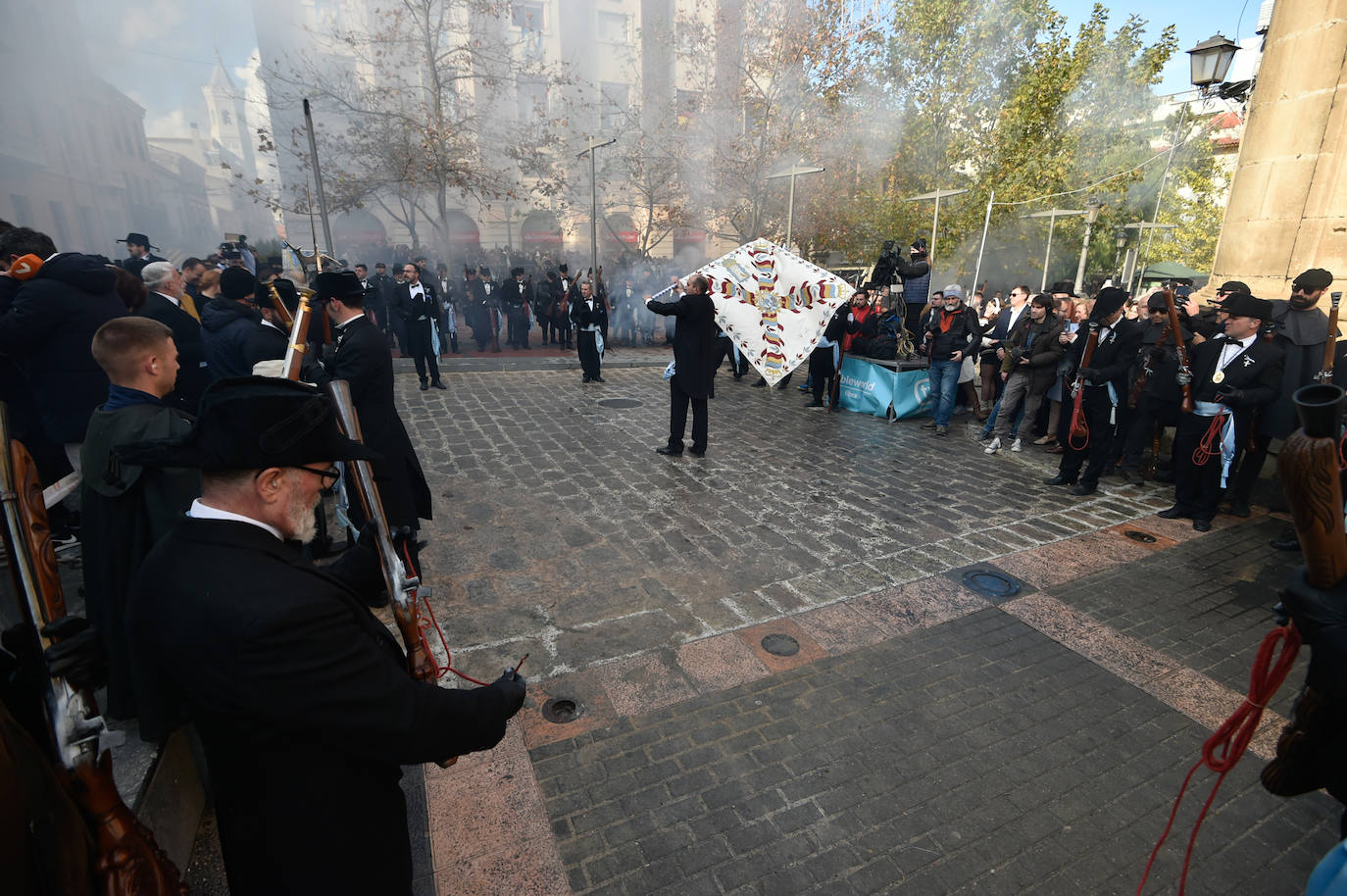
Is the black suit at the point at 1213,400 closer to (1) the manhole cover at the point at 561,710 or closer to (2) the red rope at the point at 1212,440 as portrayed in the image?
(2) the red rope at the point at 1212,440

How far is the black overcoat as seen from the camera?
648 cm

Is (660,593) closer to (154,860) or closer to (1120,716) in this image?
(1120,716)

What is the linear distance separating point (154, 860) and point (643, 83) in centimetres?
2380

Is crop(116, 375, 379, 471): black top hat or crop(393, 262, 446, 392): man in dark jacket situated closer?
crop(116, 375, 379, 471): black top hat

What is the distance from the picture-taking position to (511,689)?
4.77ft

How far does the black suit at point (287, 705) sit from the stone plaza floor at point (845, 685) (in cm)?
103

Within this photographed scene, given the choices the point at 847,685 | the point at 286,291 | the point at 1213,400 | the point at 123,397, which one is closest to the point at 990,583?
the point at 847,685

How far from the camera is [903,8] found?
61.0 feet

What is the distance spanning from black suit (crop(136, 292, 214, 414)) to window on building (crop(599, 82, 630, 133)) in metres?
19.1

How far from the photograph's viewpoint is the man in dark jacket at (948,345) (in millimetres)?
7641

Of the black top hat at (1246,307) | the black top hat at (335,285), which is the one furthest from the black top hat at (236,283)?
the black top hat at (1246,307)

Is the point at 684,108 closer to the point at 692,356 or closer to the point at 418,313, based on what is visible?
the point at 418,313

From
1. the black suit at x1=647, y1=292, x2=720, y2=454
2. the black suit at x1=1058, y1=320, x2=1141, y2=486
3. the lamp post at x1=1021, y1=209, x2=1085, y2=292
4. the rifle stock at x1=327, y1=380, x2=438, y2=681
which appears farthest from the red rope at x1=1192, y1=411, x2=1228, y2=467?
the lamp post at x1=1021, y1=209, x2=1085, y2=292

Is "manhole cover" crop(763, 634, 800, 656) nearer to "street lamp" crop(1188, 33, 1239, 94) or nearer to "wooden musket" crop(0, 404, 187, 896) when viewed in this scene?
"wooden musket" crop(0, 404, 187, 896)
